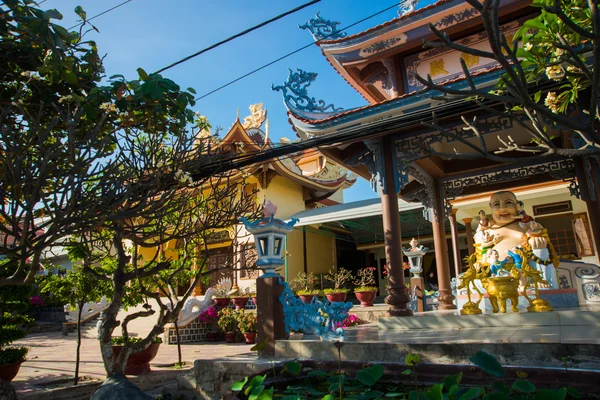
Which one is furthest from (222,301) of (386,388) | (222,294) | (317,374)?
(386,388)

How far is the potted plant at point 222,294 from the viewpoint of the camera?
592 inches

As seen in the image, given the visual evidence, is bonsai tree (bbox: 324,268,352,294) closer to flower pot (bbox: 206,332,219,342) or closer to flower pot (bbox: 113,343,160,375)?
flower pot (bbox: 206,332,219,342)

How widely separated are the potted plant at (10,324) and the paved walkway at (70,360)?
0.36 m

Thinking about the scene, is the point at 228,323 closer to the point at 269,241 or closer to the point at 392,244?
the point at 392,244

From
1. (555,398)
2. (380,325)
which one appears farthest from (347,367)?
(380,325)

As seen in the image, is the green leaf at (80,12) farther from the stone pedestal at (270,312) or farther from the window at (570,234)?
the window at (570,234)

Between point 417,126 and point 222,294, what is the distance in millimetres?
11185

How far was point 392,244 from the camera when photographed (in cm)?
704

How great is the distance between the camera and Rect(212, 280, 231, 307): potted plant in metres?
15.0

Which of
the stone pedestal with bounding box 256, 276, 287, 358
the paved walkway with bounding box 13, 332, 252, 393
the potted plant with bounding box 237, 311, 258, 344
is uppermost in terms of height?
the stone pedestal with bounding box 256, 276, 287, 358

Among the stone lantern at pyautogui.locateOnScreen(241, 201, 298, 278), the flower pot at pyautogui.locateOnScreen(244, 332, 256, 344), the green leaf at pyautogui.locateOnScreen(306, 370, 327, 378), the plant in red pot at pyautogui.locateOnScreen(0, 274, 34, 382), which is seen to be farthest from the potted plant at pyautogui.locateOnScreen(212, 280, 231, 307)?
the green leaf at pyautogui.locateOnScreen(306, 370, 327, 378)

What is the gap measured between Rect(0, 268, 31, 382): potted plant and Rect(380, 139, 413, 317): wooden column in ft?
20.7

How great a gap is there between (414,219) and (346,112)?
9.36m

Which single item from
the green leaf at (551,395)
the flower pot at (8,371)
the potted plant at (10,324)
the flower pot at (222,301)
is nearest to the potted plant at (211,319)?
the flower pot at (222,301)
